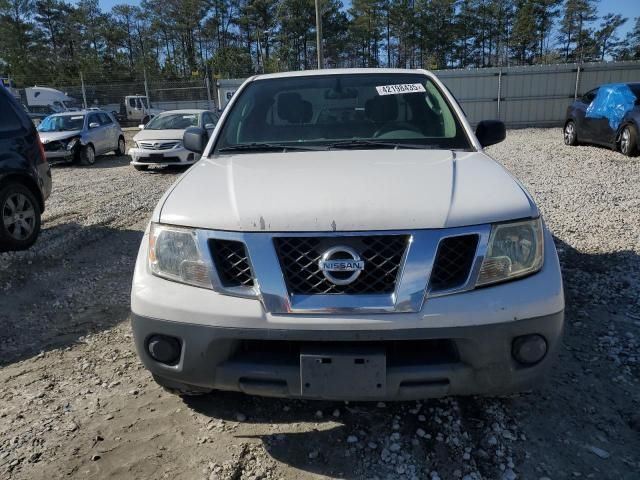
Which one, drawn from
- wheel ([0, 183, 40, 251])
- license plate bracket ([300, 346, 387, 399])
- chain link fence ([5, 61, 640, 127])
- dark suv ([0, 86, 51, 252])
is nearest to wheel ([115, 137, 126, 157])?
chain link fence ([5, 61, 640, 127])

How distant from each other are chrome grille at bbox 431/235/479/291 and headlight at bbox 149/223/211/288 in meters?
0.92

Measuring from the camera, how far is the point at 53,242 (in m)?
5.97

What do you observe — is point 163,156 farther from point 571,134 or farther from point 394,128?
point 571,134

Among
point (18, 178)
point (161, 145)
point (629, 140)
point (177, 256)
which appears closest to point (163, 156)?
point (161, 145)

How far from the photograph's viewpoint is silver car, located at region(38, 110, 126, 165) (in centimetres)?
1356

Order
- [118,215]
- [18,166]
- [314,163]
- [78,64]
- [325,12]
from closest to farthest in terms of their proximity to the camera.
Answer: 1. [314,163]
2. [18,166]
3. [118,215]
4. [78,64]
5. [325,12]

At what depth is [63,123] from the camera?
14.4 m

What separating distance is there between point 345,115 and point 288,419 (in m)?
1.99

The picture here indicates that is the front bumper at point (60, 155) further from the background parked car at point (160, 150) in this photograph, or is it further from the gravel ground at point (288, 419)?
the gravel ground at point (288, 419)

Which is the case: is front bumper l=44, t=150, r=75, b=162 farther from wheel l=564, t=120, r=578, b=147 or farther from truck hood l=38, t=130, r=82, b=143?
wheel l=564, t=120, r=578, b=147

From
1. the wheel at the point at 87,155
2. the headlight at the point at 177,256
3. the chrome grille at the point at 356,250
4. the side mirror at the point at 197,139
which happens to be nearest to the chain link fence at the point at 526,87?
the wheel at the point at 87,155

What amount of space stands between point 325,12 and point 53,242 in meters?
64.3

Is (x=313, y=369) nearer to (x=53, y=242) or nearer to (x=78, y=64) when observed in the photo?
(x=53, y=242)

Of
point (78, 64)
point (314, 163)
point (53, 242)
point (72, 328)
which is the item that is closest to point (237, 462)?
point (314, 163)
